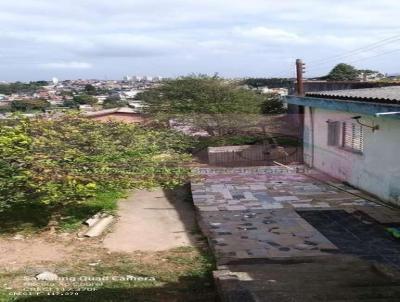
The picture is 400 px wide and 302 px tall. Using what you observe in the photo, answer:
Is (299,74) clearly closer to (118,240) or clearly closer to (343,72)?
(118,240)

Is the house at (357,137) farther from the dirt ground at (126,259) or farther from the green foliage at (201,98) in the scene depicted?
the green foliage at (201,98)

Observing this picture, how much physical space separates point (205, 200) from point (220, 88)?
47.9 feet

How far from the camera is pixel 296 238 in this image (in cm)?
922

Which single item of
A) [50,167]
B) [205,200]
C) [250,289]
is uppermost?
[50,167]

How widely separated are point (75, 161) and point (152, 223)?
94.3 inches

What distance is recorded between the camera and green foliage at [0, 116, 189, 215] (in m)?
9.34

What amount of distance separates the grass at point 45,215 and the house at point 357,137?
619cm

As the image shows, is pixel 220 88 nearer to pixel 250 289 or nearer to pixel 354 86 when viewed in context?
pixel 354 86

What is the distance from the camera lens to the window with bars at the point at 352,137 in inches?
517

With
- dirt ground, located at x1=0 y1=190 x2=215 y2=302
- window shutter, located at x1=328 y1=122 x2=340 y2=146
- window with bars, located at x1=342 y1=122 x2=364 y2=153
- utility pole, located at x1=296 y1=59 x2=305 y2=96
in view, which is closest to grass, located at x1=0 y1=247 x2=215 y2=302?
dirt ground, located at x1=0 y1=190 x2=215 y2=302

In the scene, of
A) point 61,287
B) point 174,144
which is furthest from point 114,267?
point 174,144

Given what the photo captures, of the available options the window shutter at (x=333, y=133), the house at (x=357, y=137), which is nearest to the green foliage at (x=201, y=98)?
the house at (x=357, y=137)

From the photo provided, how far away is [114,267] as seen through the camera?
8109 mm

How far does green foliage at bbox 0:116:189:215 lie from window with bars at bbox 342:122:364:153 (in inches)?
199
